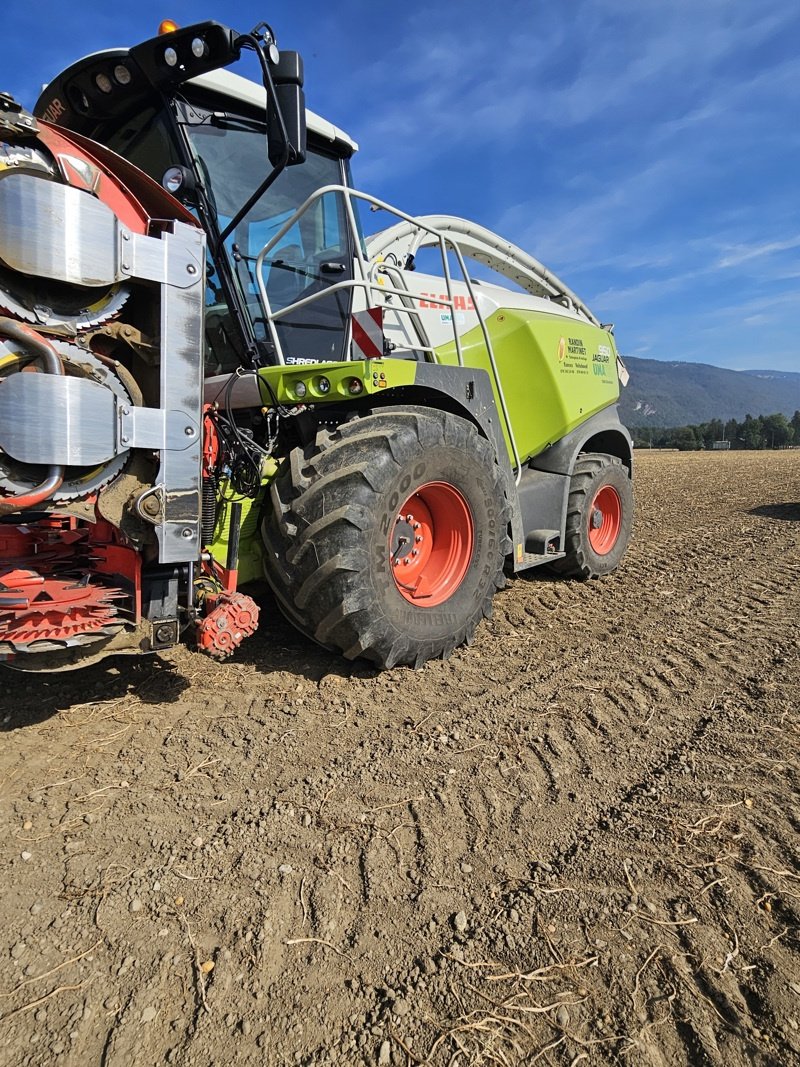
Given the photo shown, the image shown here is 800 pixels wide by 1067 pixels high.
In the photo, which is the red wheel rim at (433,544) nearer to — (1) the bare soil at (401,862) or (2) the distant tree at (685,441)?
(1) the bare soil at (401,862)

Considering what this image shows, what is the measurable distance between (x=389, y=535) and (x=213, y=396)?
1236mm

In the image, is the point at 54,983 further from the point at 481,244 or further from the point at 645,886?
the point at 481,244

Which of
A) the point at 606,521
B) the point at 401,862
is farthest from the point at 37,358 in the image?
the point at 606,521

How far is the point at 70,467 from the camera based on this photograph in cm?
236

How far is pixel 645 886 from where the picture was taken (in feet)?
6.07

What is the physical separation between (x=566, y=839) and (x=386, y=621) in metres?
1.30

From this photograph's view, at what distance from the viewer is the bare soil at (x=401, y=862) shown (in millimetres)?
1459

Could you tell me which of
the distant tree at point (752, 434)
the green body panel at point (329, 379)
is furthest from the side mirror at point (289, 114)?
the distant tree at point (752, 434)

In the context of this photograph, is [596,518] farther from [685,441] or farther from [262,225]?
[685,441]

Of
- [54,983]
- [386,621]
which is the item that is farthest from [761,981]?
[386,621]

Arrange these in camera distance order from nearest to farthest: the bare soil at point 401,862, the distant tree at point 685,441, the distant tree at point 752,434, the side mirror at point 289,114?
the bare soil at point 401,862 < the side mirror at point 289,114 < the distant tree at point 685,441 < the distant tree at point 752,434

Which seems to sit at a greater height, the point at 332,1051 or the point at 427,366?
the point at 427,366

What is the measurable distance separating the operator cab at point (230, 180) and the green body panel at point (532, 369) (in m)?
1.18

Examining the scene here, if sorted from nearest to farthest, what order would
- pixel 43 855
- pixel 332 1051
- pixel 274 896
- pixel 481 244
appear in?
pixel 332 1051
pixel 274 896
pixel 43 855
pixel 481 244
